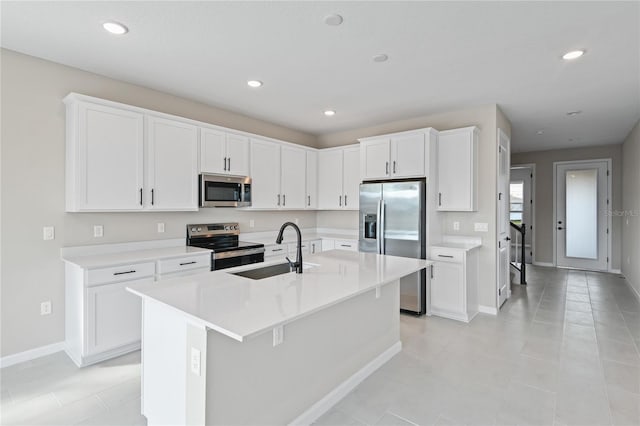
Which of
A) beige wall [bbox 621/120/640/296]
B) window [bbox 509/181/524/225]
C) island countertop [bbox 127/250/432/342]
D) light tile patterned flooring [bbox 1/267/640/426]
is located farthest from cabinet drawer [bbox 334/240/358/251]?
window [bbox 509/181/524/225]

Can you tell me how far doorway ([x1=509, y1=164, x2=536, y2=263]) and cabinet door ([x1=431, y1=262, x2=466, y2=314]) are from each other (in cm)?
459

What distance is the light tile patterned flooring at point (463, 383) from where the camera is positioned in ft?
7.02

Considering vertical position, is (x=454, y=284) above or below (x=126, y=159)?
below

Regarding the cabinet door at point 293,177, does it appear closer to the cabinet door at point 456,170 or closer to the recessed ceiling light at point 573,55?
the cabinet door at point 456,170

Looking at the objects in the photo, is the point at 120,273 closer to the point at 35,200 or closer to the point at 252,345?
the point at 35,200

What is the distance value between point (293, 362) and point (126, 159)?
99.6 inches

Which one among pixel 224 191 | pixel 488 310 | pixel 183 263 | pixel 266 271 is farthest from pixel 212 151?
pixel 488 310

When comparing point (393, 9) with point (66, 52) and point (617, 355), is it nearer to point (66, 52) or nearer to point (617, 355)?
point (66, 52)

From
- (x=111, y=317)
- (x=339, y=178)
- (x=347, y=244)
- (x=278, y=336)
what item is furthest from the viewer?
(x=339, y=178)

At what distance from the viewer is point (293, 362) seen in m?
2.02

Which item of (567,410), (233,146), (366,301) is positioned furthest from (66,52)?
(567,410)

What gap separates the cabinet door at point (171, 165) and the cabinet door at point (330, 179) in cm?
225

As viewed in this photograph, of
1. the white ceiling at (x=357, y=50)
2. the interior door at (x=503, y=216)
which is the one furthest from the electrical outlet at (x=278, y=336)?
the interior door at (x=503, y=216)

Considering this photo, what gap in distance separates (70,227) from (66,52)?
60.6 inches
